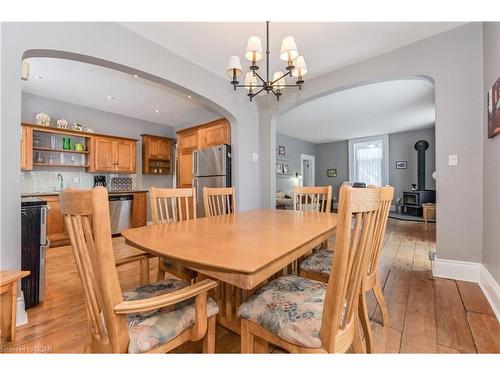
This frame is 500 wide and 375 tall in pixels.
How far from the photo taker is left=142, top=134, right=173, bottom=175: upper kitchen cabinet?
5.36 m

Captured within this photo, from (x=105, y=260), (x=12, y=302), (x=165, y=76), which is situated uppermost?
(x=165, y=76)

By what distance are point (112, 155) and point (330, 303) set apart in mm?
5121

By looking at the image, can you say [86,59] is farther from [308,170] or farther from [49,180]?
[308,170]

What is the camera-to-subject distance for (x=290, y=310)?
959 mm

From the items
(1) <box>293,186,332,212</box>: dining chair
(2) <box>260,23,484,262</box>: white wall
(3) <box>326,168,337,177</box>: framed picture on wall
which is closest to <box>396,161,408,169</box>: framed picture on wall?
(3) <box>326,168,337,177</box>: framed picture on wall

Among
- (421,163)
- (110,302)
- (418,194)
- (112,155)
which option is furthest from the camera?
(421,163)

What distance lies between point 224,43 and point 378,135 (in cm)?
713

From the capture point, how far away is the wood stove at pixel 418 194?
6.45 meters

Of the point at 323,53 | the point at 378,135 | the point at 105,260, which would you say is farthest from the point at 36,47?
the point at 378,135

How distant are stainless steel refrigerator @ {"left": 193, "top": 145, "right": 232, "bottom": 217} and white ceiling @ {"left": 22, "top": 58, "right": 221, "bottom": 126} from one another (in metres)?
0.98

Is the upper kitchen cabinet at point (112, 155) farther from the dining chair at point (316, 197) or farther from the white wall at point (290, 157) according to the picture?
the white wall at point (290, 157)

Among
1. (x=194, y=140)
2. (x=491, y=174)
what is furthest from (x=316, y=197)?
(x=194, y=140)

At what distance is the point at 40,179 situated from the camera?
4.12 meters
